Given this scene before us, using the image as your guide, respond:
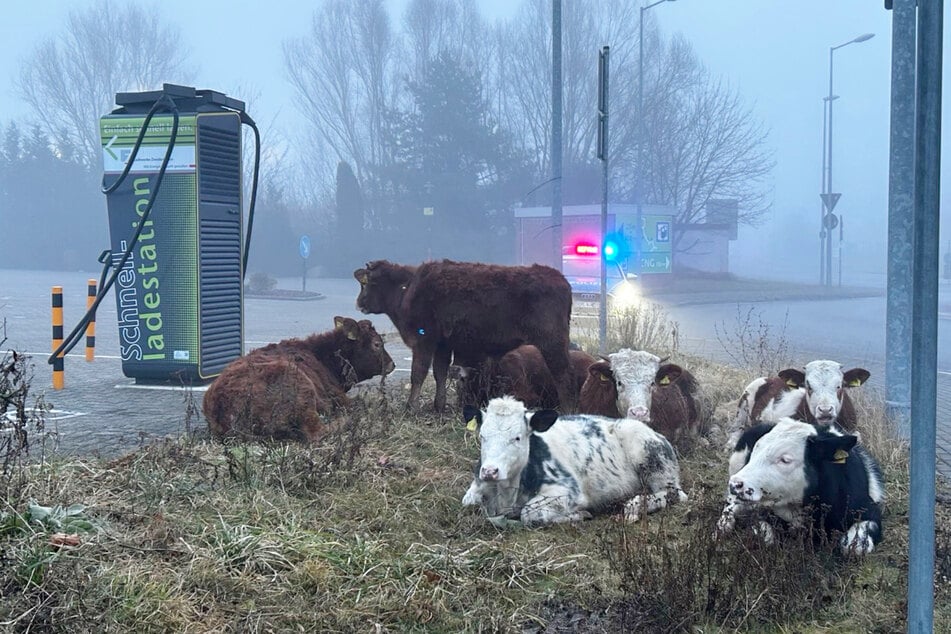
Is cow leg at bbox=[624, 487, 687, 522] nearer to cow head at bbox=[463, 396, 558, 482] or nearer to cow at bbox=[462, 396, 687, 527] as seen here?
cow at bbox=[462, 396, 687, 527]

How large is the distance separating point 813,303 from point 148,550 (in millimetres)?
34694

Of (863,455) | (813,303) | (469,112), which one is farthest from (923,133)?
(469,112)

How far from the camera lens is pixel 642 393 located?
7672 mm

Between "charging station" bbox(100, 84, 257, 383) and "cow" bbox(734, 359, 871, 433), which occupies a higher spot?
"charging station" bbox(100, 84, 257, 383)

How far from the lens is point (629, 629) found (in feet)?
13.4

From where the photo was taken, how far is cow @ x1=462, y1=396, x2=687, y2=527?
5.84 m

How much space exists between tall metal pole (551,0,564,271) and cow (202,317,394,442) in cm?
607

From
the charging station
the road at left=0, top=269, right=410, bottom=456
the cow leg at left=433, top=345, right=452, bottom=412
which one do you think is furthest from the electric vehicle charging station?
the cow leg at left=433, top=345, right=452, bottom=412

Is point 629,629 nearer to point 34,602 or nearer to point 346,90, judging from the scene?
point 34,602

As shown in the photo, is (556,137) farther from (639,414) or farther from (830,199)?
(830,199)

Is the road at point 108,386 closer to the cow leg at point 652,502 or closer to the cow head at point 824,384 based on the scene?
the cow leg at point 652,502

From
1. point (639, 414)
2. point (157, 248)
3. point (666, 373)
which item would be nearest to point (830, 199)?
point (157, 248)

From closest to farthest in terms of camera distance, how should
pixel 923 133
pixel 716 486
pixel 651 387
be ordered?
pixel 923 133
pixel 716 486
pixel 651 387

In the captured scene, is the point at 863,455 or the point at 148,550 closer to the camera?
the point at 148,550
